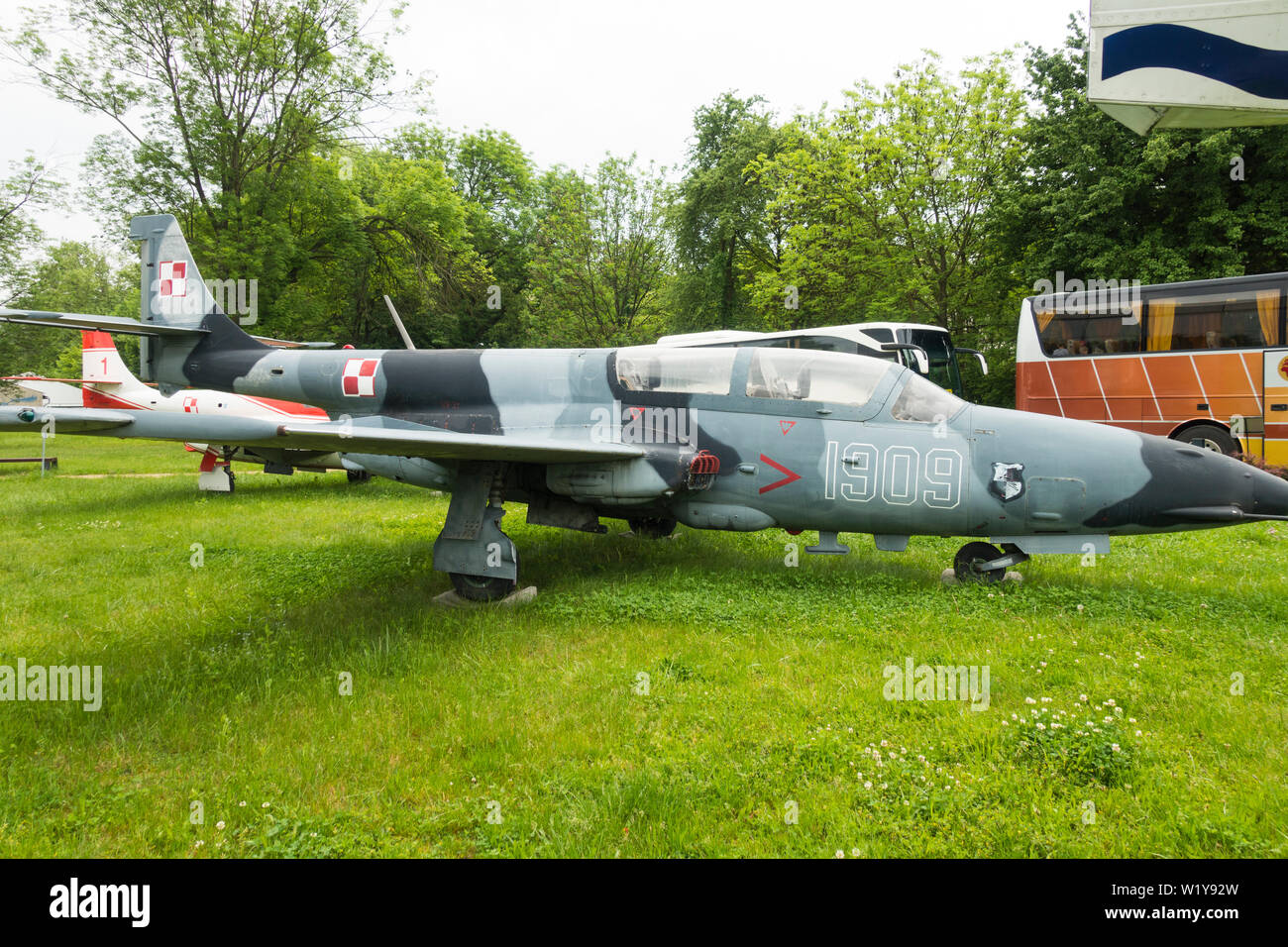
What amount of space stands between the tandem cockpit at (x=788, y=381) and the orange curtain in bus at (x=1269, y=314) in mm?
11476

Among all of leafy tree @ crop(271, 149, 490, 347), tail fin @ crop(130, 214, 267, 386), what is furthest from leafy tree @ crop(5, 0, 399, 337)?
tail fin @ crop(130, 214, 267, 386)

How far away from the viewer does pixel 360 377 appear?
8.30 meters

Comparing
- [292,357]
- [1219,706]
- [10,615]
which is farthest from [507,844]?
[292,357]

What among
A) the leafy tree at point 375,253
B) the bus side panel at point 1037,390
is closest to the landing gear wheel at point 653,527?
the bus side panel at point 1037,390

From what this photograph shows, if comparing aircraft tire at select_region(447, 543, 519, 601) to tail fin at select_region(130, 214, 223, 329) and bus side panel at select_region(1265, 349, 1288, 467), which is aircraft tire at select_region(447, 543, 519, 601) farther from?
bus side panel at select_region(1265, 349, 1288, 467)

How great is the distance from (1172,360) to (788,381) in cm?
1257

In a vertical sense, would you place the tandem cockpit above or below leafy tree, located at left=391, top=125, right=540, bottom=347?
below

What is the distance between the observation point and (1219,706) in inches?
162

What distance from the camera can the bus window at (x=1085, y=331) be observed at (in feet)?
48.9

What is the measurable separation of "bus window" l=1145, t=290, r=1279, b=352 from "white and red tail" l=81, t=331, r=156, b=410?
74.2 ft

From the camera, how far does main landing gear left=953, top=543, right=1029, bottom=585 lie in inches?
261

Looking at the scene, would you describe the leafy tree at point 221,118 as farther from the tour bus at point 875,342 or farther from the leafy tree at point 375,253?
the tour bus at point 875,342

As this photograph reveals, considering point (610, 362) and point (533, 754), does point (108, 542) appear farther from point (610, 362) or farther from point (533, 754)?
point (533, 754)

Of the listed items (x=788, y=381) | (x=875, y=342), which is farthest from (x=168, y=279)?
(x=875, y=342)
